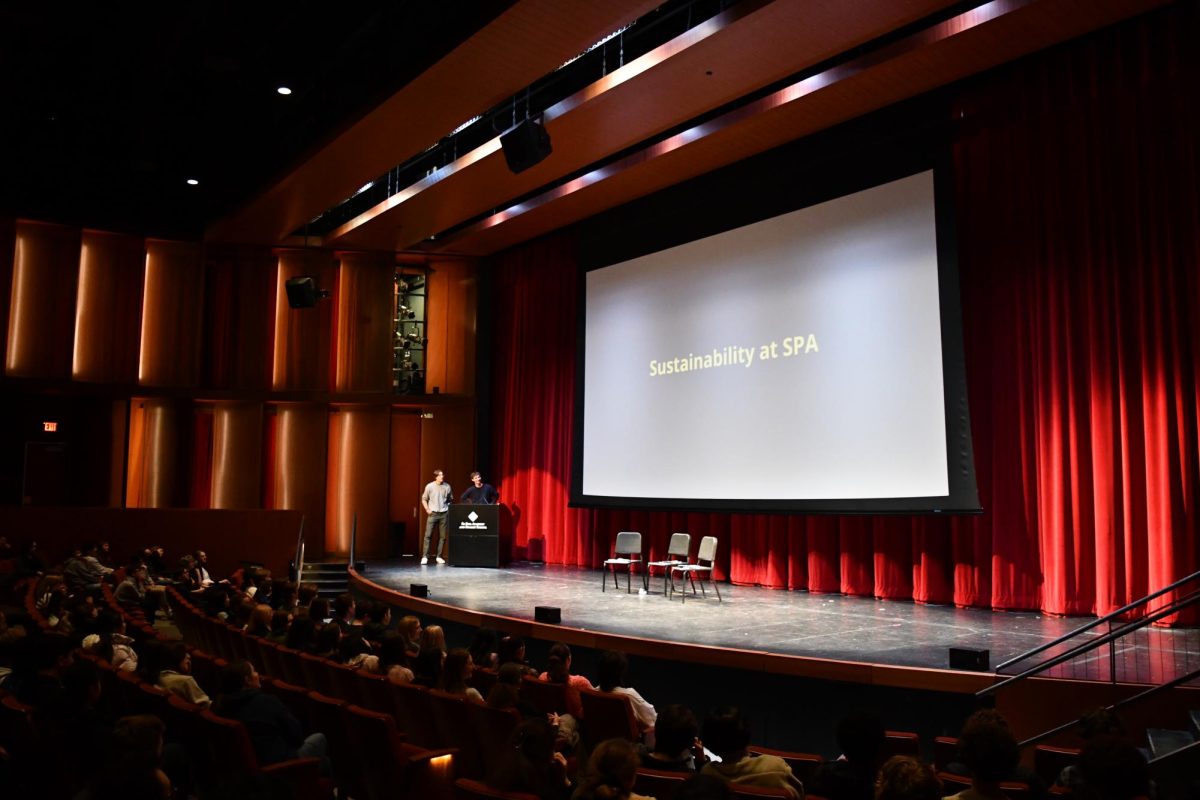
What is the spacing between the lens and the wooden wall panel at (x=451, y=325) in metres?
14.9

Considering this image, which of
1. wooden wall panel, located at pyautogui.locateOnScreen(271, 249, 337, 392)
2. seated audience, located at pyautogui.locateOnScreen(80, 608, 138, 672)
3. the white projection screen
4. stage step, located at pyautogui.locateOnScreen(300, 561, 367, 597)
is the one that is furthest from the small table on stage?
seated audience, located at pyautogui.locateOnScreen(80, 608, 138, 672)

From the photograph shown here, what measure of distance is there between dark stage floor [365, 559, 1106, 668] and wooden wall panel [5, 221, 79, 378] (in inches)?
246

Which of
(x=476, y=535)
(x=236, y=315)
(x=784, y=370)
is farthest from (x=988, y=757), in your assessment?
(x=236, y=315)

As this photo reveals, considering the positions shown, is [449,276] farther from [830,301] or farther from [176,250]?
[830,301]

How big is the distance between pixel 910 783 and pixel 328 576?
38.4 feet

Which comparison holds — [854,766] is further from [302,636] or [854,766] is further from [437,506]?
[437,506]

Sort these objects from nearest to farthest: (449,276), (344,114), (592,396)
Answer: (344,114)
(592,396)
(449,276)

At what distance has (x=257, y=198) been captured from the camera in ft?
39.0

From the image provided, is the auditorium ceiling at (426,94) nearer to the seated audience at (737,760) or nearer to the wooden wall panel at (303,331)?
the wooden wall panel at (303,331)

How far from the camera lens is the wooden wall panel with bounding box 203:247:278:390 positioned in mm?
14078

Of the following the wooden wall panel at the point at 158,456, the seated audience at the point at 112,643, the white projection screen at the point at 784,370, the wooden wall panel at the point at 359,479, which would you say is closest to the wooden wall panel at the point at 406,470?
the wooden wall panel at the point at 359,479

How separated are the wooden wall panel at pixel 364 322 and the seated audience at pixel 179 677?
10540mm

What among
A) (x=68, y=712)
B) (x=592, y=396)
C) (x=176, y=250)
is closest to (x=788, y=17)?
(x=592, y=396)

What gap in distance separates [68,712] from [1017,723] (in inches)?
175
